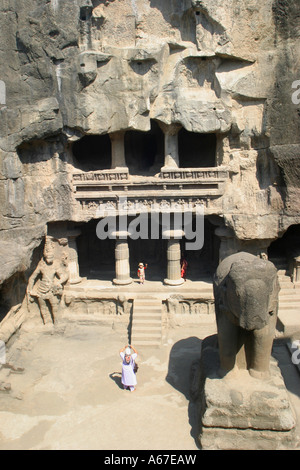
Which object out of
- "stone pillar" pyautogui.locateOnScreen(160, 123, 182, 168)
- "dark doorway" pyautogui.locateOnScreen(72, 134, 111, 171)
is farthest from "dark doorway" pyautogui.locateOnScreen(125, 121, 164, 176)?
"stone pillar" pyautogui.locateOnScreen(160, 123, 182, 168)

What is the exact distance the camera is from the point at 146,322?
10.7 meters

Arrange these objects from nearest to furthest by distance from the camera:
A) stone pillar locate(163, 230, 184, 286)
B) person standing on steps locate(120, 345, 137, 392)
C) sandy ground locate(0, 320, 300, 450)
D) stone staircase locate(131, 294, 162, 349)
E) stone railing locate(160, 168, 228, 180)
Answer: sandy ground locate(0, 320, 300, 450), person standing on steps locate(120, 345, 137, 392), stone staircase locate(131, 294, 162, 349), stone railing locate(160, 168, 228, 180), stone pillar locate(163, 230, 184, 286)

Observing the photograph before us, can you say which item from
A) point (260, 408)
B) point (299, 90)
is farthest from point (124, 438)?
point (299, 90)

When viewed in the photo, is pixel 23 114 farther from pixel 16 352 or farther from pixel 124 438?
pixel 124 438

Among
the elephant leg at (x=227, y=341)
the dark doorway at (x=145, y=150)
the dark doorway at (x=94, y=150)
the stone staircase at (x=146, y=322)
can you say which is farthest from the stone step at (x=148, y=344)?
the dark doorway at (x=94, y=150)

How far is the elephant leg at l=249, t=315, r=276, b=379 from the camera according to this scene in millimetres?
6350

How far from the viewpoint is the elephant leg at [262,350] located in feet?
20.8

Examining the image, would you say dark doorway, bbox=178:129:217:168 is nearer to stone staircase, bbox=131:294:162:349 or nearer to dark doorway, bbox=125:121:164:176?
dark doorway, bbox=125:121:164:176

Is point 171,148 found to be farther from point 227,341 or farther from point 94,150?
point 227,341

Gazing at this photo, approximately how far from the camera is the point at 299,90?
1010cm

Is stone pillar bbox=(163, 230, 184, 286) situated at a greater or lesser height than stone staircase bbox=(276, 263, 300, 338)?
greater

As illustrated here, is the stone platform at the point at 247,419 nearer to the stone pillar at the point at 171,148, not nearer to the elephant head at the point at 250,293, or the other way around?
the elephant head at the point at 250,293
